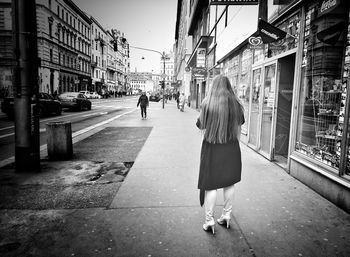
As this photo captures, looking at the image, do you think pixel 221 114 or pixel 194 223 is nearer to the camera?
pixel 221 114

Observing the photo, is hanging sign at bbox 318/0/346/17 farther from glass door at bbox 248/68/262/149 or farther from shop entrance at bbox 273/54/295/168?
glass door at bbox 248/68/262/149

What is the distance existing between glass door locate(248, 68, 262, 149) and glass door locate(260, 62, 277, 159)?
0.28m

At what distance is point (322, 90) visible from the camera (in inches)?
202

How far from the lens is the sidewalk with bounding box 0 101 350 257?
9.94ft

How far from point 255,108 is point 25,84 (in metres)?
6.21

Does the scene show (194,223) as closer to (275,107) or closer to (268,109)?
(275,107)

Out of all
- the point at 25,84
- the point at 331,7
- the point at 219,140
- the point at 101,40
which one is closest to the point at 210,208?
the point at 219,140

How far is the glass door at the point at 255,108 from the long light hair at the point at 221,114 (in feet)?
16.2

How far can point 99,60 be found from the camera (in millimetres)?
74500

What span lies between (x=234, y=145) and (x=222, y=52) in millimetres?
10889

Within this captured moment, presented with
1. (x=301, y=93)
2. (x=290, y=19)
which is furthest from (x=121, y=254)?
(x=290, y=19)

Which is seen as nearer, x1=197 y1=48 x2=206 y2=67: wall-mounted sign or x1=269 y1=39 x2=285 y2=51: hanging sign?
x1=269 y1=39 x2=285 y2=51: hanging sign

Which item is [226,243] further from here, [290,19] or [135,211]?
[290,19]

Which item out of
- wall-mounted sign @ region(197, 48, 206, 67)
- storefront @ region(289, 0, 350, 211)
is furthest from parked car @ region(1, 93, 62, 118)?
storefront @ region(289, 0, 350, 211)
